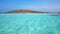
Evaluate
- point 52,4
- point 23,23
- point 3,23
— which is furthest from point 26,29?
point 52,4

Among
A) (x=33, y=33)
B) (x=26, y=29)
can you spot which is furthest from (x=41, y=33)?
(x=26, y=29)

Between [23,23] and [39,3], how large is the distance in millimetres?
651

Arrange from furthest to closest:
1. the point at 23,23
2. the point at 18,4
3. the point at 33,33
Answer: the point at 23,23 < the point at 18,4 < the point at 33,33

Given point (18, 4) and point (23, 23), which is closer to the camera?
point (18, 4)

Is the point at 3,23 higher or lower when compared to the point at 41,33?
higher

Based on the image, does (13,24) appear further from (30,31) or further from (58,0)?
(58,0)

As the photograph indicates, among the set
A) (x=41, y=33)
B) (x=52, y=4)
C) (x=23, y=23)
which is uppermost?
(x=52, y=4)

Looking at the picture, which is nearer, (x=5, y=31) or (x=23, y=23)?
(x=5, y=31)

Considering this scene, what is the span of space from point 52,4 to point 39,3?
30cm

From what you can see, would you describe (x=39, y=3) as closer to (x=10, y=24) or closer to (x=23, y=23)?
(x=23, y=23)

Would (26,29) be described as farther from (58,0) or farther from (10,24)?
(58,0)

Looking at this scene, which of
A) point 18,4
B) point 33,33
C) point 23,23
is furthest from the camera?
point 23,23

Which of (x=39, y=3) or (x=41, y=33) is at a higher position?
(x=39, y=3)

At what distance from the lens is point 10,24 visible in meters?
2.71
